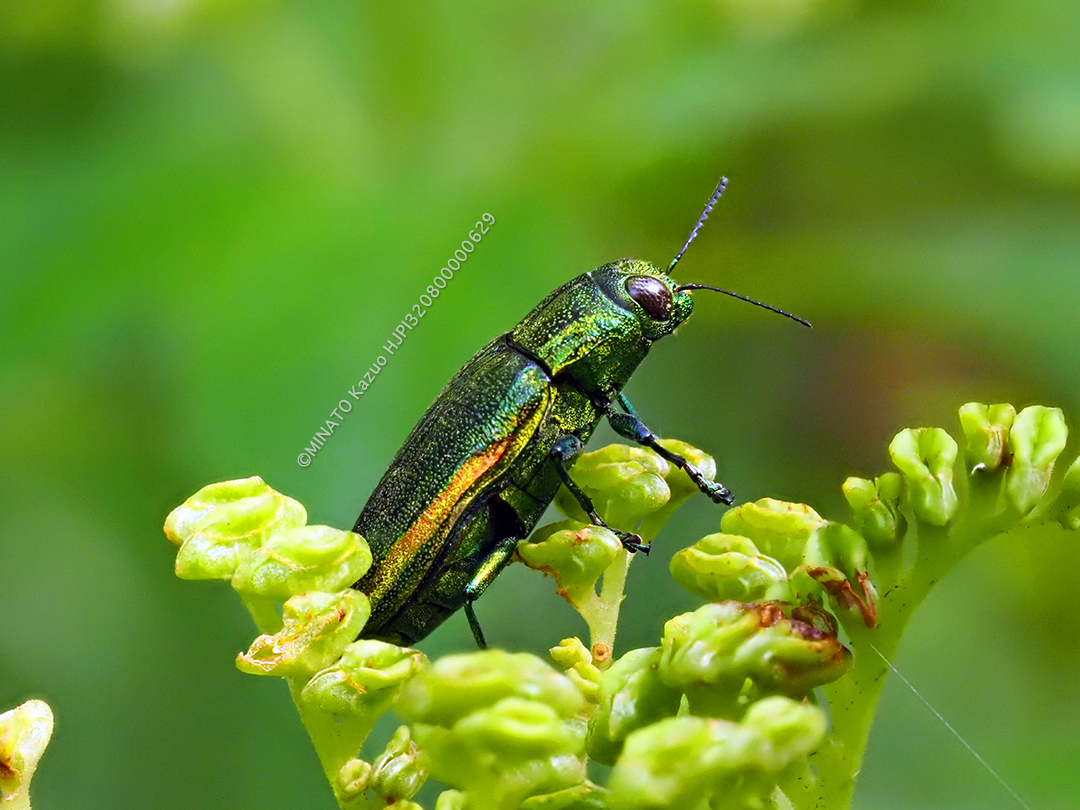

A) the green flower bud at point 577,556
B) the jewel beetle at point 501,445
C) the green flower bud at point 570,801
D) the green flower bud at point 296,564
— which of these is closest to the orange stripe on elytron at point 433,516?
the jewel beetle at point 501,445

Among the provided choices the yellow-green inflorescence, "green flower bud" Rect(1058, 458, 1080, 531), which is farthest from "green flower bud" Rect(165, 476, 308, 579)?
"green flower bud" Rect(1058, 458, 1080, 531)

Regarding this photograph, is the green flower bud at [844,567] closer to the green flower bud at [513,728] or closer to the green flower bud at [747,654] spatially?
→ the green flower bud at [747,654]

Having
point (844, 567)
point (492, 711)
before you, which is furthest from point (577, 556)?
point (492, 711)

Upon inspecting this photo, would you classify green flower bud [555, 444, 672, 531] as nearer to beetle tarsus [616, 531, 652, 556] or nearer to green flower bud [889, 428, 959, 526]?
beetle tarsus [616, 531, 652, 556]

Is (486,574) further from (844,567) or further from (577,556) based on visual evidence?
(844,567)

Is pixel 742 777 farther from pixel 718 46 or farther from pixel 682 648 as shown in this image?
pixel 718 46

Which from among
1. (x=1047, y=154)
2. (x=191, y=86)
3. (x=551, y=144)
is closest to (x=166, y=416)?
(x=191, y=86)
